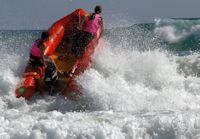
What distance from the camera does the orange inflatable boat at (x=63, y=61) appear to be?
748 cm

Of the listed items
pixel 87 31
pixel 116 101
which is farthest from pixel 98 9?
pixel 116 101

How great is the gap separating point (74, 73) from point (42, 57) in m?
0.64

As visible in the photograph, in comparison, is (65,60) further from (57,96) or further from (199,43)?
(199,43)

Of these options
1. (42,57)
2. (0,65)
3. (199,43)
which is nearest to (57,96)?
(42,57)

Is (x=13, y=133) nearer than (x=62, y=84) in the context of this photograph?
Yes

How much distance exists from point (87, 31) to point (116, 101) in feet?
7.09

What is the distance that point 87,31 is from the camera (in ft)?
28.7

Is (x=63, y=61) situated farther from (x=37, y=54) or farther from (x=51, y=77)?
(x=51, y=77)

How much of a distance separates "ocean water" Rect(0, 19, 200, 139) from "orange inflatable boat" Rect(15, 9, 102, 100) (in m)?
0.16

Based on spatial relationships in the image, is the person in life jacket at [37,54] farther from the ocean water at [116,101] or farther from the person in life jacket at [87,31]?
the person in life jacket at [87,31]

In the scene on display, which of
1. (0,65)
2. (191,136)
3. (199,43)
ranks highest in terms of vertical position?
(191,136)

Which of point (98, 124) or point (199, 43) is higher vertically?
point (98, 124)

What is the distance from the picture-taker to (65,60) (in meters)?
8.70

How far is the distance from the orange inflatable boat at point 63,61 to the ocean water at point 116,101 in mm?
161
